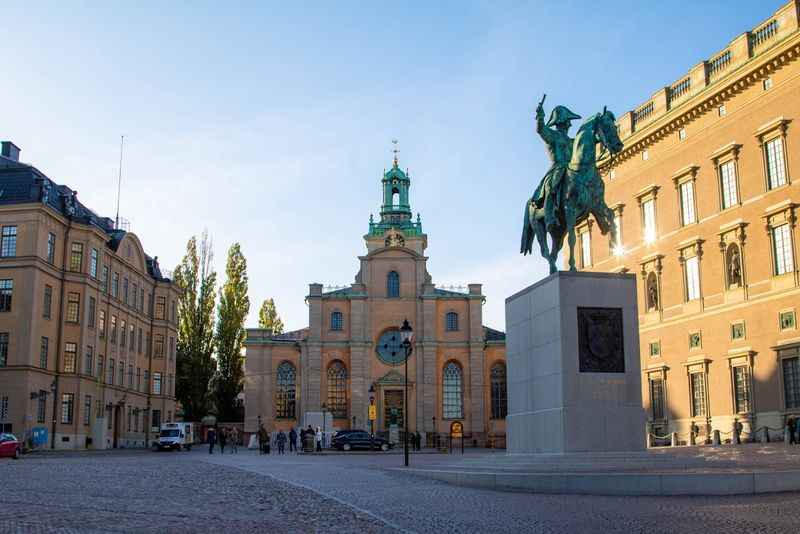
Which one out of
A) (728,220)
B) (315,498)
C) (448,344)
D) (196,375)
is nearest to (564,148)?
(315,498)

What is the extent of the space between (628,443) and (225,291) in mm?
62827

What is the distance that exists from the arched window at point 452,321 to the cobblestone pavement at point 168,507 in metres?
54.6

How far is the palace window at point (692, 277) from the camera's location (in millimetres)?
37781

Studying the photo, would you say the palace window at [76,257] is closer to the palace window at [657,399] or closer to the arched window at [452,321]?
the arched window at [452,321]

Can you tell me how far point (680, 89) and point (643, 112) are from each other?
3.27 meters

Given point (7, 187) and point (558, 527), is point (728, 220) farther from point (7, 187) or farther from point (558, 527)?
→ point (7, 187)

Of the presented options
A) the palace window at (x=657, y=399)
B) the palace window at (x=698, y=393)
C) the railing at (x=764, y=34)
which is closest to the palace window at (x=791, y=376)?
the palace window at (x=698, y=393)

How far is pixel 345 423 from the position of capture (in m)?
72.1

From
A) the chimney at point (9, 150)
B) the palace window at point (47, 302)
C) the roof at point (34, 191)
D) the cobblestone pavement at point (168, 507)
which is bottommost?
the cobblestone pavement at point (168, 507)

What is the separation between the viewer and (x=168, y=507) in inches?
526

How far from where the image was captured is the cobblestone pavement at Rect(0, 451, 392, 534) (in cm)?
1084

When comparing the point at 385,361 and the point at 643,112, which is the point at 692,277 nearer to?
the point at 643,112

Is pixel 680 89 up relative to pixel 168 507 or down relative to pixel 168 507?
up

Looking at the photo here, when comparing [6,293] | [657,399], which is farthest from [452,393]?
[6,293]
